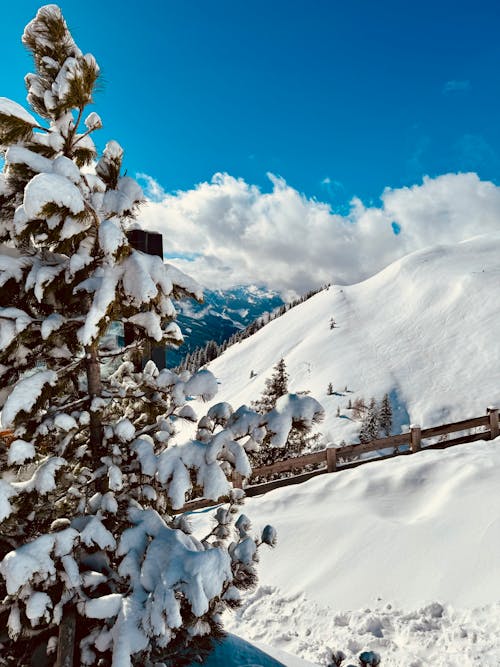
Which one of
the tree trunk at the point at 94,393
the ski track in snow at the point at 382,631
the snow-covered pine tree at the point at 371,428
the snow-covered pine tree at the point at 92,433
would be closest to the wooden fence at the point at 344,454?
the ski track in snow at the point at 382,631

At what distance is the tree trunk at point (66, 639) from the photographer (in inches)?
112

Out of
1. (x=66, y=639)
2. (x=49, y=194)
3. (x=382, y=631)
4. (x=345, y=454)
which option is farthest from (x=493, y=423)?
(x=49, y=194)

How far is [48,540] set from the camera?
2.73m

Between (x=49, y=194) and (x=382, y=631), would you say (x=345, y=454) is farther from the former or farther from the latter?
(x=49, y=194)

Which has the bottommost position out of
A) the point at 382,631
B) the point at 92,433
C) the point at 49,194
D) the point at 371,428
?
the point at 371,428

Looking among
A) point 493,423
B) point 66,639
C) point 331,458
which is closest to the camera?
point 66,639

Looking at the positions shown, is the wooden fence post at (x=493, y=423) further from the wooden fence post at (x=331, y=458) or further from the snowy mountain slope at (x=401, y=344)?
the snowy mountain slope at (x=401, y=344)

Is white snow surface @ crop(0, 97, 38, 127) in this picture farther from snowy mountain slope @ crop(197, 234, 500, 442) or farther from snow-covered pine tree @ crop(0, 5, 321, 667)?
snowy mountain slope @ crop(197, 234, 500, 442)

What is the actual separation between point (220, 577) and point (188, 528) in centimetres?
143

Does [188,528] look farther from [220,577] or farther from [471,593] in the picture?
[471,593]

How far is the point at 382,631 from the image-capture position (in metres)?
5.61

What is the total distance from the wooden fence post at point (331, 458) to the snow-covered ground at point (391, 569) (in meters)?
1.08

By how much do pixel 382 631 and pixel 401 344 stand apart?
81.3 m

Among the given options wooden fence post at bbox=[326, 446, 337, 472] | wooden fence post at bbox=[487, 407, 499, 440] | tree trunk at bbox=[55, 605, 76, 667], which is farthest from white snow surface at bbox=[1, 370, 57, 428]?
wooden fence post at bbox=[487, 407, 499, 440]
